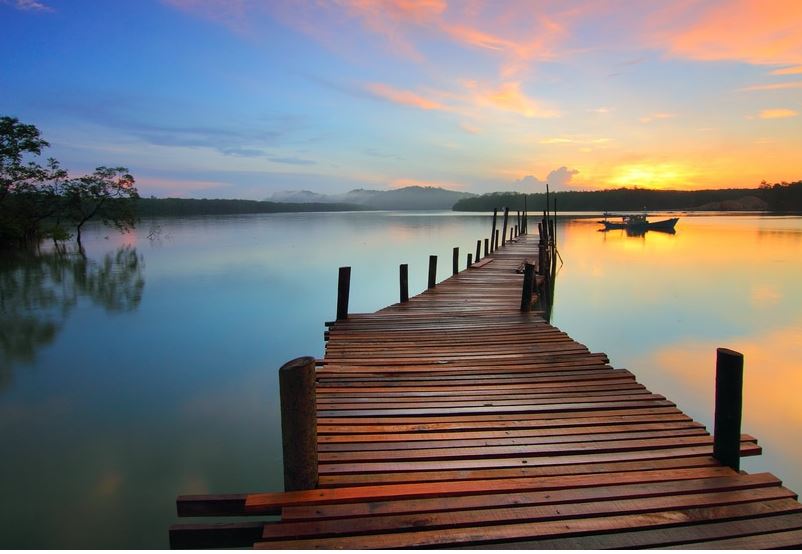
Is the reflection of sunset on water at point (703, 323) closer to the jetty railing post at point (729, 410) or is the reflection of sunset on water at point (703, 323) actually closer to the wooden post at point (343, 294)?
the jetty railing post at point (729, 410)

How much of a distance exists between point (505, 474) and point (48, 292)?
21373 millimetres

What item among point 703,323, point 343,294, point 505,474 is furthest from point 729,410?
point 703,323

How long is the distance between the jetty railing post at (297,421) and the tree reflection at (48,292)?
30.2 feet

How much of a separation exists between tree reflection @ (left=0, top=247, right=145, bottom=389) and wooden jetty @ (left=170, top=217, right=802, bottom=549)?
891 cm

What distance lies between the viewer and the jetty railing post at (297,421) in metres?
3.02

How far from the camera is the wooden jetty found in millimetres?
2701

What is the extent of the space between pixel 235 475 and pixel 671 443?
5.04 metres

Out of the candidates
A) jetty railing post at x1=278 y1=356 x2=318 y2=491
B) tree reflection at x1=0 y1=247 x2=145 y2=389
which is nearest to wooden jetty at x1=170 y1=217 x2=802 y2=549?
jetty railing post at x1=278 y1=356 x2=318 y2=491

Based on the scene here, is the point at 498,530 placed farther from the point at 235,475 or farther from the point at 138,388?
the point at 138,388

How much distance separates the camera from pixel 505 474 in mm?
3244

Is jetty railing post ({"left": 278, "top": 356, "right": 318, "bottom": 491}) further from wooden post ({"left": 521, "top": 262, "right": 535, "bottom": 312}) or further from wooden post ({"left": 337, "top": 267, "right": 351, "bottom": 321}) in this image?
wooden post ({"left": 521, "top": 262, "right": 535, "bottom": 312})

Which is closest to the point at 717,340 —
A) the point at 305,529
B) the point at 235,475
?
the point at 235,475

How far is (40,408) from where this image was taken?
8016mm

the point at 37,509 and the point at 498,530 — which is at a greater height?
the point at 498,530
